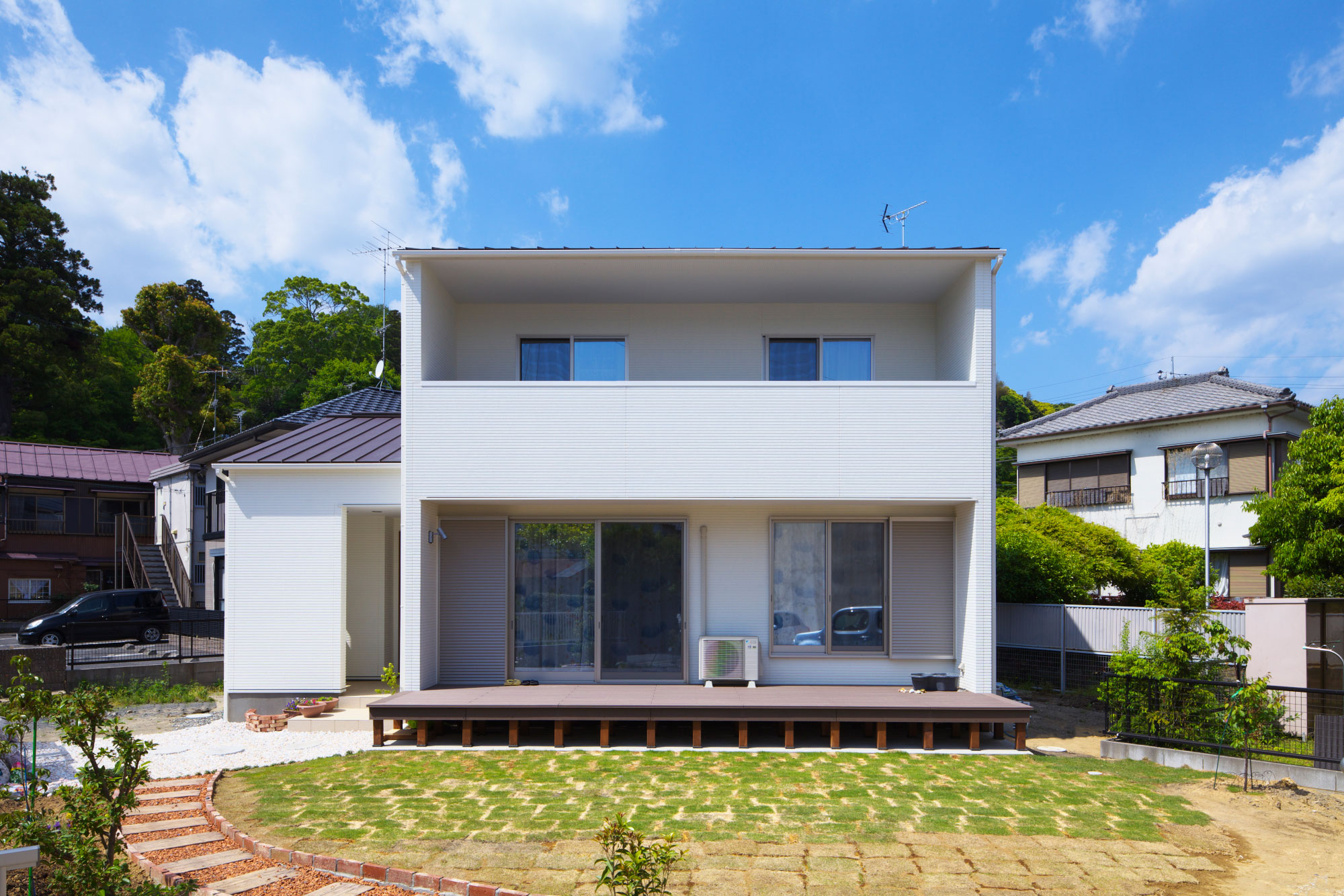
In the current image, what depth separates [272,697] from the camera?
1225 cm

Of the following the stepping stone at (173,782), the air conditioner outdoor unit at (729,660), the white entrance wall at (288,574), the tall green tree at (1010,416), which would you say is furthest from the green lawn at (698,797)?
the tall green tree at (1010,416)

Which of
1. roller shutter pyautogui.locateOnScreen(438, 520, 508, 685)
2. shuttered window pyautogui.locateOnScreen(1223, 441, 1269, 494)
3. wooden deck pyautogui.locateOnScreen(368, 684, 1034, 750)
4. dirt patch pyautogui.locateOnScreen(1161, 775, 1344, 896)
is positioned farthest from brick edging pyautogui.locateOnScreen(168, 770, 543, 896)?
shuttered window pyautogui.locateOnScreen(1223, 441, 1269, 494)

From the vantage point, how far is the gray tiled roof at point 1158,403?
25047 millimetres

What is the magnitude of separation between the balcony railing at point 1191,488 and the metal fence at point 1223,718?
17.0 metres

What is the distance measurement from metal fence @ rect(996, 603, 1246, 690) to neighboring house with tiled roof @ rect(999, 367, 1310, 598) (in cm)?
1033

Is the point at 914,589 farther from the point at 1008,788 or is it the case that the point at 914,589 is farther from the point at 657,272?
the point at 657,272

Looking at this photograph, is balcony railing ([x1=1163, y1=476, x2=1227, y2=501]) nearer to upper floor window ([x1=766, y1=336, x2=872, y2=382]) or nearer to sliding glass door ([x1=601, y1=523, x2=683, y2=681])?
upper floor window ([x1=766, y1=336, x2=872, y2=382])

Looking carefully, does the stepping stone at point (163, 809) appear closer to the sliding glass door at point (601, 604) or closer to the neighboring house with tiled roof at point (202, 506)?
the sliding glass door at point (601, 604)

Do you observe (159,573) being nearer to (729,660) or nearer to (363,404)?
(363,404)

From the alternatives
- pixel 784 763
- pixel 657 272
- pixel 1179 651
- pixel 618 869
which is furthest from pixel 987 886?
pixel 657 272

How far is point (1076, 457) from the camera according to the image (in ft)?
96.7

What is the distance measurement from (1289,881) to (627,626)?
8312 millimetres

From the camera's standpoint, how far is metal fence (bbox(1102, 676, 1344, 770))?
901cm

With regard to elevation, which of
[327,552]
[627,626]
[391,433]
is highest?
[391,433]
